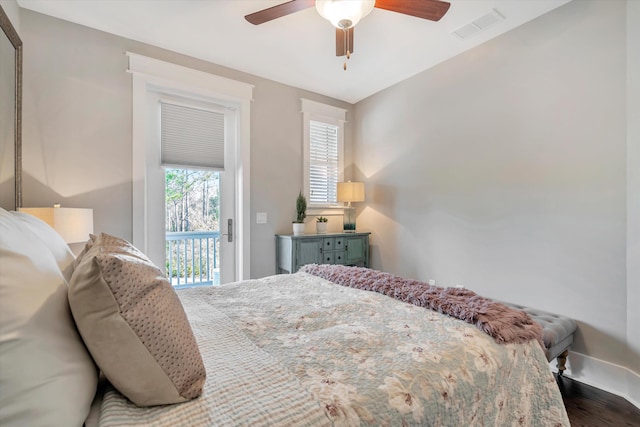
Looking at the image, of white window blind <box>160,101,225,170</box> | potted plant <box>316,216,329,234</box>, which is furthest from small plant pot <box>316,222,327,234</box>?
white window blind <box>160,101,225,170</box>

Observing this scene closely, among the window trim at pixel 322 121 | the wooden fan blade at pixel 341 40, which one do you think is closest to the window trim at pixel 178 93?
the window trim at pixel 322 121

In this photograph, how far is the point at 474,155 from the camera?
2.83 m

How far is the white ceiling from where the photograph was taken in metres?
2.30

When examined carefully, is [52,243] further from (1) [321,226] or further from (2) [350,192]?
(2) [350,192]

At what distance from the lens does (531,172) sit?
243 cm

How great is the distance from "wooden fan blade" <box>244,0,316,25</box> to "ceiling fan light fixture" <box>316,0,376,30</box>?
16 cm

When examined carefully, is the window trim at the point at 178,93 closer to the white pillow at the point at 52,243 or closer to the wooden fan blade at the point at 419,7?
the white pillow at the point at 52,243

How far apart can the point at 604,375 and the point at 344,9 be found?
294 cm

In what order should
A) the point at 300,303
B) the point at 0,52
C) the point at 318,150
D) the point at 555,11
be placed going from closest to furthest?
1. the point at 300,303
2. the point at 0,52
3. the point at 555,11
4. the point at 318,150

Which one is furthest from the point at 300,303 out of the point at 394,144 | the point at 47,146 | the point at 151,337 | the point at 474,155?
the point at 394,144

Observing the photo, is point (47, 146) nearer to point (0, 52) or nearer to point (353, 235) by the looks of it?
point (0, 52)

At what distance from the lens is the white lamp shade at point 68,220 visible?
191 cm

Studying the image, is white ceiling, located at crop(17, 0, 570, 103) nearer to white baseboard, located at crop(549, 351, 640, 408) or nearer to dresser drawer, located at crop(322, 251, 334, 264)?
dresser drawer, located at crop(322, 251, 334, 264)

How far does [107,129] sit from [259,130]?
1444 millimetres
